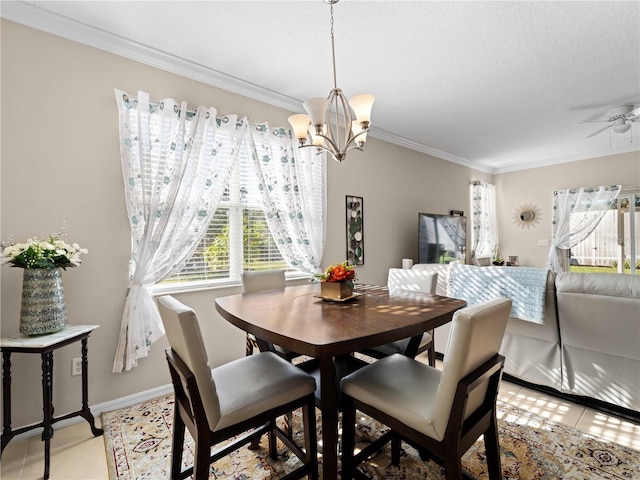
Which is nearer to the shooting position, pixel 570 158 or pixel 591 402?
pixel 591 402

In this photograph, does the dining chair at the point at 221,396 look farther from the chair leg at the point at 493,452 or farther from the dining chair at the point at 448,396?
the chair leg at the point at 493,452

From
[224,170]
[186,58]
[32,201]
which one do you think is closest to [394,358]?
[224,170]

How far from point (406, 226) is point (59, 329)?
13.4 ft

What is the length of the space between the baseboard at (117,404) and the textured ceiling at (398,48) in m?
2.38

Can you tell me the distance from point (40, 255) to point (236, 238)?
1.43m

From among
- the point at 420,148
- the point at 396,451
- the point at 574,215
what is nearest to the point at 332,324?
the point at 396,451

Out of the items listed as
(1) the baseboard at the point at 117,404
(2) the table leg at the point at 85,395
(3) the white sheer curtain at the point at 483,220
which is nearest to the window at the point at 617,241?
(3) the white sheer curtain at the point at 483,220

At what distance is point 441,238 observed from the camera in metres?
4.88

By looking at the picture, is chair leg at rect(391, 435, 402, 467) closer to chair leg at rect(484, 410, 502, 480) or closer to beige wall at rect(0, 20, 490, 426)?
chair leg at rect(484, 410, 502, 480)

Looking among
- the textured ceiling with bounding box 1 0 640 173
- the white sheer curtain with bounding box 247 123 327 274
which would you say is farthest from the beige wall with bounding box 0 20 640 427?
the white sheer curtain with bounding box 247 123 327 274

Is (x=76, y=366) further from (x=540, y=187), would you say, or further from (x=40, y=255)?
(x=540, y=187)

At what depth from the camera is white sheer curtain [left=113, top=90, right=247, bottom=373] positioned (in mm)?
2254

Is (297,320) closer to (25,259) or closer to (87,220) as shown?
(25,259)

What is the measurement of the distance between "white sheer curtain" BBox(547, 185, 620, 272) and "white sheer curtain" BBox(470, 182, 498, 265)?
103 cm
